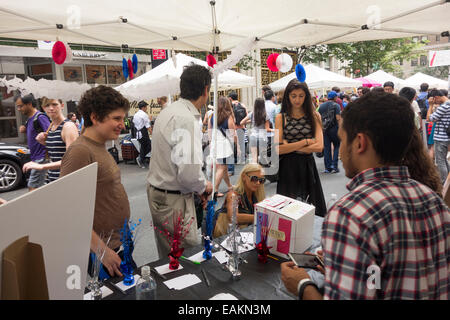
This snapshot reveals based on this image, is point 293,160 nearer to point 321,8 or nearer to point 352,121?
point 321,8

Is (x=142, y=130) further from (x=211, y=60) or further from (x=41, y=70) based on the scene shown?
(x=41, y=70)

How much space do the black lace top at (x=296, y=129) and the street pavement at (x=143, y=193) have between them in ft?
5.78

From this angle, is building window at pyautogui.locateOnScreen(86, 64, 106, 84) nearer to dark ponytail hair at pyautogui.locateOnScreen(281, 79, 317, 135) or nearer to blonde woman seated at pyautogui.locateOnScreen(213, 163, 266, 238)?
dark ponytail hair at pyautogui.locateOnScreen(281, 79, 317, 135)

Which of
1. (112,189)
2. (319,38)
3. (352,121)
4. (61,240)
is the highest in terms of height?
(319,38)

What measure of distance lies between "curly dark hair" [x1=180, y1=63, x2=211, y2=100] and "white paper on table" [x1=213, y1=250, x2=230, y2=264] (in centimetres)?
111

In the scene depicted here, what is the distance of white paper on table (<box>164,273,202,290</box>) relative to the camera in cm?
146

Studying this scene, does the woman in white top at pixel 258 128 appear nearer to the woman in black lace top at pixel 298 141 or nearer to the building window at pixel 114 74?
the woman in black lace top at pixel 298 141

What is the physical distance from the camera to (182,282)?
1.50 meters

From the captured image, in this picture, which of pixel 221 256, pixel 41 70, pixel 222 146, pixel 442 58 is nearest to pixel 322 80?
pixel 442 58

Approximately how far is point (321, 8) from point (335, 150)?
3.96m

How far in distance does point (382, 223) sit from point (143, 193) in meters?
5.16

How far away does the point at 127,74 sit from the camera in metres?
4.09

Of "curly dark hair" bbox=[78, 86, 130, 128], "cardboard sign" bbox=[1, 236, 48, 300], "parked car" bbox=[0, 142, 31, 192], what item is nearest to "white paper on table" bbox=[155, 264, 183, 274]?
"curly dark hair" bbox=[78, 86, 130, 128]
